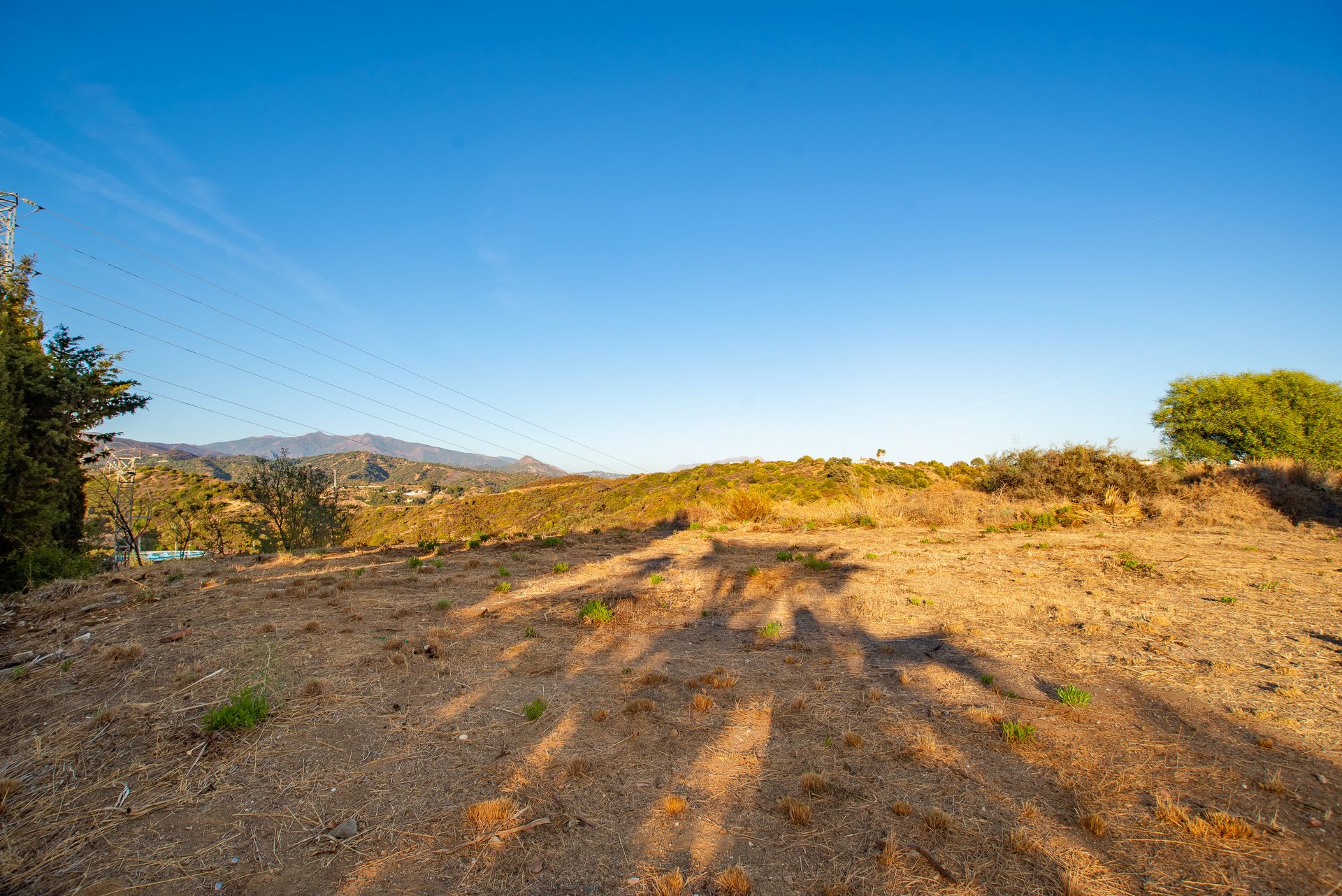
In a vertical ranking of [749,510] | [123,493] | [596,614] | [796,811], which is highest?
[123,493]

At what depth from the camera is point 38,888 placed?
326 cm

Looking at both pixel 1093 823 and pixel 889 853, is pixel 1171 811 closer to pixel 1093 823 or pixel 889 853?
pixel 1093 823

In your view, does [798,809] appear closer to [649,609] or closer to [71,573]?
[649,609]

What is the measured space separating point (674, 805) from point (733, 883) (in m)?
0.90

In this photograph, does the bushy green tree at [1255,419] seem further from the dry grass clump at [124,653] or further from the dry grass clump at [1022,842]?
the dry grass clump at [124,653]

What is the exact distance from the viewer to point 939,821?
3768mm

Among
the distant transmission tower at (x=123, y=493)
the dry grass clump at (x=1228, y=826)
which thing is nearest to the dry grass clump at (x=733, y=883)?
the dry grass clump at (x=1228, y=826)

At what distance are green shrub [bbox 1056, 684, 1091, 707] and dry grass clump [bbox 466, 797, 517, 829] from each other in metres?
5.66

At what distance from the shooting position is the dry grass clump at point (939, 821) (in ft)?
12.3

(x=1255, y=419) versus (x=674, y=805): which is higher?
(x=1255, y=419)

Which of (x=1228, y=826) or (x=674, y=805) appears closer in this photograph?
(x=1228, y=826)

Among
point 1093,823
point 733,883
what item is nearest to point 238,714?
point 733,883

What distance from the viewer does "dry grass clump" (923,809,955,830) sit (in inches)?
148

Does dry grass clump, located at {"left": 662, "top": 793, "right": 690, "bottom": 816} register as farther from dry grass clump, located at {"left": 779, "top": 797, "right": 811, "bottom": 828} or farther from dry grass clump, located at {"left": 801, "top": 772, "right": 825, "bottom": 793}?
dry grass clump, located at {"left": 801, "top": 772, "right": 825, "bottom": 793}
